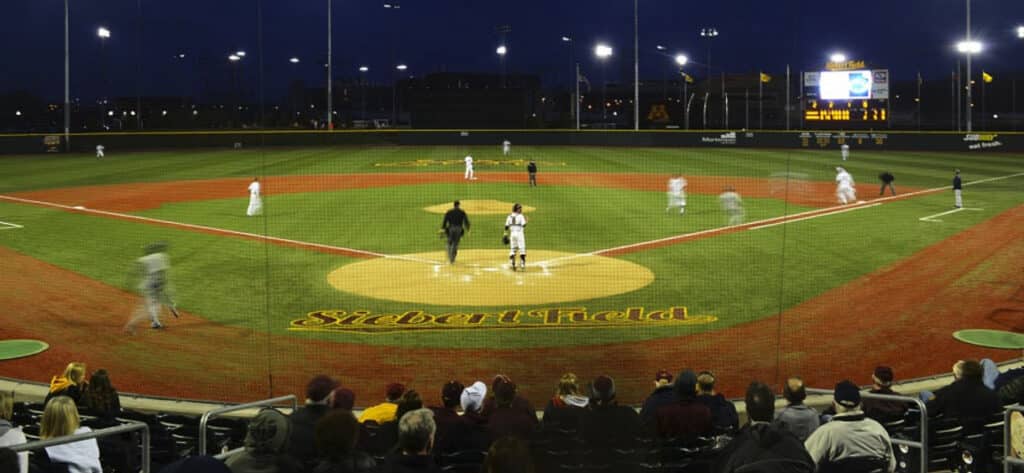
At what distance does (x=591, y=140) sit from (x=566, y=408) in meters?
52.5

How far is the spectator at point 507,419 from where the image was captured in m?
6.72

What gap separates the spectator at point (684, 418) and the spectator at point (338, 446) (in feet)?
9.09

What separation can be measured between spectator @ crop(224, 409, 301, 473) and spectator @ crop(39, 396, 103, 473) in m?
1.87

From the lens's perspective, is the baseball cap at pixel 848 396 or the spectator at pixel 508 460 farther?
the baseball cap at pixel 848 396

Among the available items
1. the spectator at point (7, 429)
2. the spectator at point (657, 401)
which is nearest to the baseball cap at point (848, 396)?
the spectator at point (657, 401)

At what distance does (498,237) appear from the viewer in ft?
79.6

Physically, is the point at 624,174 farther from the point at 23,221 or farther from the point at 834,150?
the point at 23,221

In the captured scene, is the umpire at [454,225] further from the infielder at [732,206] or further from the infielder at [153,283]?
the infielder at [732,206]

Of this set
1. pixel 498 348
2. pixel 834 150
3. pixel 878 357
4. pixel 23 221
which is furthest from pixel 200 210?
pixel 834 150

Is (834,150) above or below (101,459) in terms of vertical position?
above

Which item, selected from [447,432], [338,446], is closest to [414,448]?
[338,446]

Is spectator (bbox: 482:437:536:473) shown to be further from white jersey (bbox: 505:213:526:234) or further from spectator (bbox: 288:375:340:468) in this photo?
white jersey (bbox: 505:213:526:234)

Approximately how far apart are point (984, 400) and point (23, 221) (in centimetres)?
2824

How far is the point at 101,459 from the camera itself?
23.7 ft
